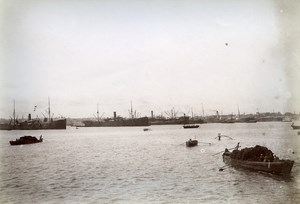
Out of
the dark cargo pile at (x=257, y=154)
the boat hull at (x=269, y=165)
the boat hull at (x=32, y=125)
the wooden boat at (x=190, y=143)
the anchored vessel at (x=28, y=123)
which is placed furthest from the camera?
the wooden boat at (x=190, y=143)

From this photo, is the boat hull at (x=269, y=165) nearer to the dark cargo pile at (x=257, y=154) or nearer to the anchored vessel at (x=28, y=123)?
the dark cargo pile at (x=257, y=154)

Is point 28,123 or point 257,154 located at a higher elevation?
point 28,123

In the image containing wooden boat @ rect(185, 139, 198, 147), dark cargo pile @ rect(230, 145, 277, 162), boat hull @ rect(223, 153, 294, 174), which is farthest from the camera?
wooden boat @ rect(185, 139, 198, 147)

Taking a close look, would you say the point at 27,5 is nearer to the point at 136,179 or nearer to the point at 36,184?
the point at 36,184

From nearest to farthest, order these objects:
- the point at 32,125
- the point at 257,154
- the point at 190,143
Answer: the point at 257,154
the point at 32,125
the point at 190,143

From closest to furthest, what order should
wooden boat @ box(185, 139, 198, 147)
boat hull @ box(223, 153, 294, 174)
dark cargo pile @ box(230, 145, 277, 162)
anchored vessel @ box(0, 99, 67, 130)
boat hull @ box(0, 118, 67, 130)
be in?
anchored vessel @ box(0, 99, 67, 130)
boat hull @ box(0, 118, 67, 130)
boat hull @ box(223, 153, 294, 174)
dark cargo pile @ box(230, 145, 277, 162)
wooden boat @ box(185, 139, 198, 147)

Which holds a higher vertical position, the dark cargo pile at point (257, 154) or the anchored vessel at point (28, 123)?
the anchored vessel at point (28, 123)

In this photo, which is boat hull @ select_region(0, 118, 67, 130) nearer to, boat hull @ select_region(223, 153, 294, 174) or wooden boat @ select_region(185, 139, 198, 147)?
boat hull @ select_region(223, 153, 294, 174)

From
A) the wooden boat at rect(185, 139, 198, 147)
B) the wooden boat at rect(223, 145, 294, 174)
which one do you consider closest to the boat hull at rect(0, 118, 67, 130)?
the wooden boat at rect(223, 145, 294, 174)

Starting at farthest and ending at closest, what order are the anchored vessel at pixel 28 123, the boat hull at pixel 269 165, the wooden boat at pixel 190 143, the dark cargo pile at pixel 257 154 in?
1. the wooden boat at pixel 190 143
2. the dark cargo pile at pixel 257 154
3. the boat hull at pixel 269 165
4. the anchored vessel at pixel 28 123

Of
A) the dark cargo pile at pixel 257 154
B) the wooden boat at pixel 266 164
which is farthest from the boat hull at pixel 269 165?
the dark cargo pile at pixel 257 154

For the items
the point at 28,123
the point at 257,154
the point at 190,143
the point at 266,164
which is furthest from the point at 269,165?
the point at 190,143

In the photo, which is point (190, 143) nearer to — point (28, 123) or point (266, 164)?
point (266, 164)

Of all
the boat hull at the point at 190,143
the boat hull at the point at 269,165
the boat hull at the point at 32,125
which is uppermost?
the boat hull at the point at 32,125
